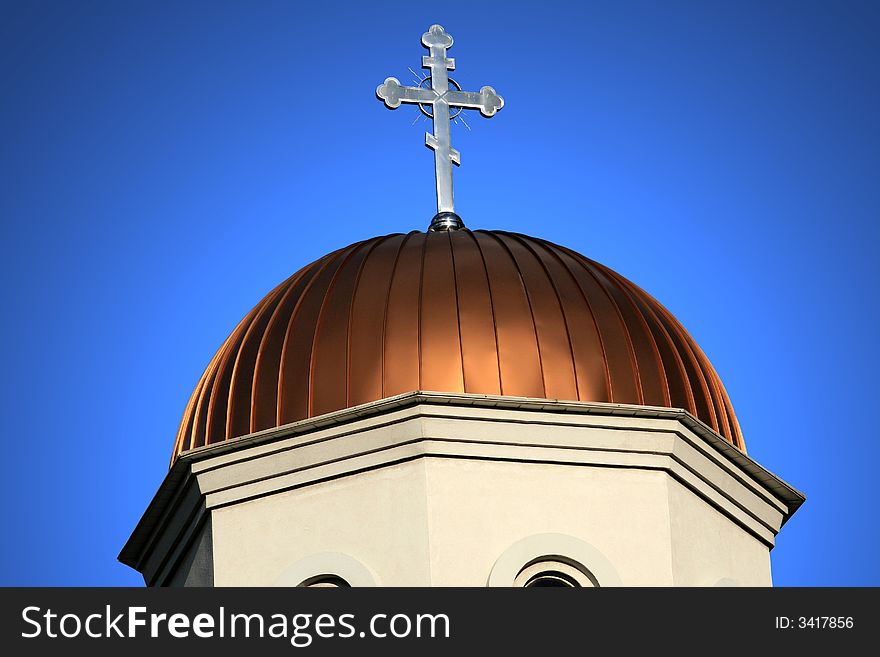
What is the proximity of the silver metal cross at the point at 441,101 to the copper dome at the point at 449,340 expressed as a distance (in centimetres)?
110

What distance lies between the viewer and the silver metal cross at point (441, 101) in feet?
97.1

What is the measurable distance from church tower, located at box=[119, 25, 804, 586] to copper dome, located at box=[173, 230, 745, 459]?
0.02m

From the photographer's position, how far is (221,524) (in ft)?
87.1

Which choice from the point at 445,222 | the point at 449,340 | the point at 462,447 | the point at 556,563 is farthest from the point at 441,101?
the point at 556,563

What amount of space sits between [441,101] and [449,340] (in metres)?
4.31

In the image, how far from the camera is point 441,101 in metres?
30.2

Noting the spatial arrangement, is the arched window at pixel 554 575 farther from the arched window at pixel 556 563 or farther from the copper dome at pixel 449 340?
the copper dome at pixel 449 340

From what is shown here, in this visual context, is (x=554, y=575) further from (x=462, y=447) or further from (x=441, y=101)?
(x=441, y=101)

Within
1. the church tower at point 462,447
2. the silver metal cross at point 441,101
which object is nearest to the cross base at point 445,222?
the silver metal cross at point 441,101

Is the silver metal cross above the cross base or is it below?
above

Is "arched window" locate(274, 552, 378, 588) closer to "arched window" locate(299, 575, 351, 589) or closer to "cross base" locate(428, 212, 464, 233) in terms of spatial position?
"arched window" locate(299, 575, 351, 589)

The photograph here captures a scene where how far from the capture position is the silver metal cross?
29.6m

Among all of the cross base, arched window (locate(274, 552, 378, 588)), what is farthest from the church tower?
the cross base
